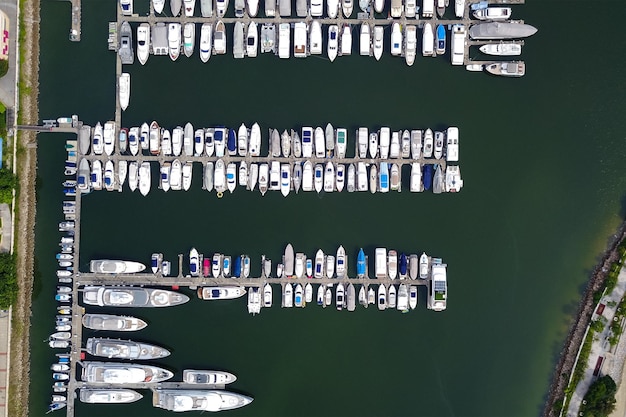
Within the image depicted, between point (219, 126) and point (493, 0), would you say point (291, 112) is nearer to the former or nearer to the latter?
point (219, 126)

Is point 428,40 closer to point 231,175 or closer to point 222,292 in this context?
point 231,175

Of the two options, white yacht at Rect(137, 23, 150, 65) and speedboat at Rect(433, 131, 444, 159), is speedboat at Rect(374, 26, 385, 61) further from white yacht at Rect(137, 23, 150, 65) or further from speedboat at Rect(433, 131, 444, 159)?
white yacht at Rect(137, 23, 150, 65)

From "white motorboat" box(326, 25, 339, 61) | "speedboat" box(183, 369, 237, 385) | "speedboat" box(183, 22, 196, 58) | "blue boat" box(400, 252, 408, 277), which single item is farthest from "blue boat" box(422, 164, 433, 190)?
"speedboat" box(183, 369, 237, 385)

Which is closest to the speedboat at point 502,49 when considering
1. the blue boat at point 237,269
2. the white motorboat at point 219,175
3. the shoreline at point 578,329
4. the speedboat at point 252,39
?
the shoreline at point 578,329

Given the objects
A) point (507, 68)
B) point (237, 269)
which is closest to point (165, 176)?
point (237, 269)

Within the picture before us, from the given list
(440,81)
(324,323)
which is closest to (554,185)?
(440,81)

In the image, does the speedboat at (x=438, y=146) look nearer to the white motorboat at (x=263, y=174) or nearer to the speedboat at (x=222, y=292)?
the white motorboat at (x=263, y=174)
